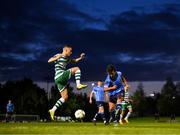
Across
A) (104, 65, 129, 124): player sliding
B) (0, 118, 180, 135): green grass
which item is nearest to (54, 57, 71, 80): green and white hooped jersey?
(0, 118, 180, 135): green grass

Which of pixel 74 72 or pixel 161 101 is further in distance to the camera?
pixel 161 101

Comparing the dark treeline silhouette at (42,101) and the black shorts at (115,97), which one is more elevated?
the dark treeline silhouette at (42,101)

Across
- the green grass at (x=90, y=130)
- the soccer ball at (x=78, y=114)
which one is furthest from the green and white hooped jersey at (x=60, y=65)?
the soccer ball at (x=78, y=114)

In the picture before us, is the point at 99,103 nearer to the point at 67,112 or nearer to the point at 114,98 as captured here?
the point at 114,98

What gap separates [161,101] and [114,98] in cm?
15103

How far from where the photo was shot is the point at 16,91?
411 feet

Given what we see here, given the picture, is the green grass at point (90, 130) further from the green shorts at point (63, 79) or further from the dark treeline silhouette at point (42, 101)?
the dark treeline silhouette at point (42, 101)

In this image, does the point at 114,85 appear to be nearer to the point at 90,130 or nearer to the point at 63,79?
the point at 63,79

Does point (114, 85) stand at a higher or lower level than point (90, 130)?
higher

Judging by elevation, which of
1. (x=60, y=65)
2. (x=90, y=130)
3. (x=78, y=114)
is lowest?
(x=90, y=130)

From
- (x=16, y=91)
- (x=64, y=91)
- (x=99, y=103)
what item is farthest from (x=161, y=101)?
(x=64, y=91)

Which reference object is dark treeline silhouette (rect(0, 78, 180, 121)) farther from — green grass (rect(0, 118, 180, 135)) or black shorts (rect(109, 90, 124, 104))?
green grass (rect(0, 118, 180, 135))

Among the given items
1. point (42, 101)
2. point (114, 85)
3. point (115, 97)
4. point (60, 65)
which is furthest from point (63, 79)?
point (42, 101)

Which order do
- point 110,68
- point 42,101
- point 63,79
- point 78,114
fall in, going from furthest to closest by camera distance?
point 42,101 → point 78,114 → point 110,68 → point 63,79
